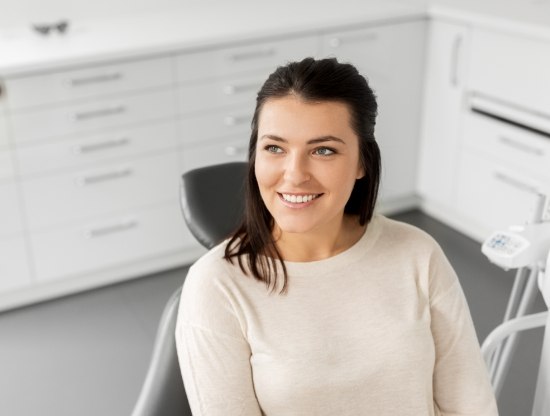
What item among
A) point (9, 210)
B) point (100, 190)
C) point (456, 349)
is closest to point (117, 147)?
point (100, 190)

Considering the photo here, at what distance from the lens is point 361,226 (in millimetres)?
1353

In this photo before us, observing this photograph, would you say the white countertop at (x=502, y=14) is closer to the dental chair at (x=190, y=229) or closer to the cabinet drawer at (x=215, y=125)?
the cabinet drawer at (x=215, y=125)

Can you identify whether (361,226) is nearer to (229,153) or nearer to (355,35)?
(229,153)

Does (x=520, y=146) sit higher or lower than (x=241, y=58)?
lower

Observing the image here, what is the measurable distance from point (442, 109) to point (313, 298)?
2.12 metres

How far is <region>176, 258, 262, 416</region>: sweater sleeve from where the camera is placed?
118 centimetres

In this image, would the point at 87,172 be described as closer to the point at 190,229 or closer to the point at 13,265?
the point at 13,265

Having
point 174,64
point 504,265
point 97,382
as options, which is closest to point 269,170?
point 504,265

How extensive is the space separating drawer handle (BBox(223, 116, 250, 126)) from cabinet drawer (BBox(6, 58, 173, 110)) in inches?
10.8

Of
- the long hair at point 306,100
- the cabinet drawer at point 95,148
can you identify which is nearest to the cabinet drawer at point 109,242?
the cabinet drawer at point 95,148

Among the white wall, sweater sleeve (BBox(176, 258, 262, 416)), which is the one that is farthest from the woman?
the white wall

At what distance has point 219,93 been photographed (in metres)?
2.85

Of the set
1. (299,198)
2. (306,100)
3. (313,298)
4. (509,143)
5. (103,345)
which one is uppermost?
(306,100)

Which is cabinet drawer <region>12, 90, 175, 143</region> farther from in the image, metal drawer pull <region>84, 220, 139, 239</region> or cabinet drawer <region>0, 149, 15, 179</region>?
metal drawer pull <region>84, 220, 139, 239</region>
